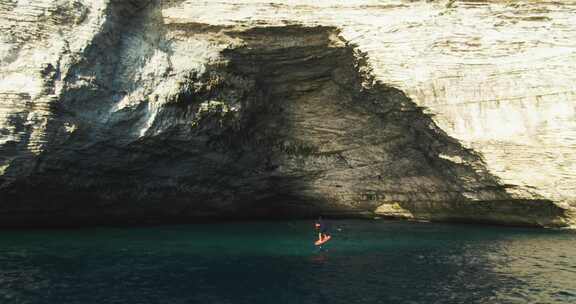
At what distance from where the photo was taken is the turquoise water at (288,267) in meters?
13.5

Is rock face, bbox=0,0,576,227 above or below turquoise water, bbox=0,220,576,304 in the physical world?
above

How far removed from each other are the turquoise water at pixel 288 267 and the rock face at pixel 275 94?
9.02ft

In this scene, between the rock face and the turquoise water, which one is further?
the rock face

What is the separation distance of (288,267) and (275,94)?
12.7m

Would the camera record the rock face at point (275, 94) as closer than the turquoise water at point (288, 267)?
No

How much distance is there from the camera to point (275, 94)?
2758cm

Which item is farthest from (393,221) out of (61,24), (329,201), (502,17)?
(61,24)

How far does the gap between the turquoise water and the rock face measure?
9.02 ft

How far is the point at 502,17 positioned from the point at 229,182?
17.1 metres

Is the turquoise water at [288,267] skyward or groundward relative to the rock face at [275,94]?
groundward

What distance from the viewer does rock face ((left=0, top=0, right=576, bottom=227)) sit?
21500 millimetres

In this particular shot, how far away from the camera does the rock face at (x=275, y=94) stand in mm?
21500

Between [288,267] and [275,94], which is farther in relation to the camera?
[275,94]

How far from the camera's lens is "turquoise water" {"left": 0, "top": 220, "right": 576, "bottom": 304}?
13531mm
